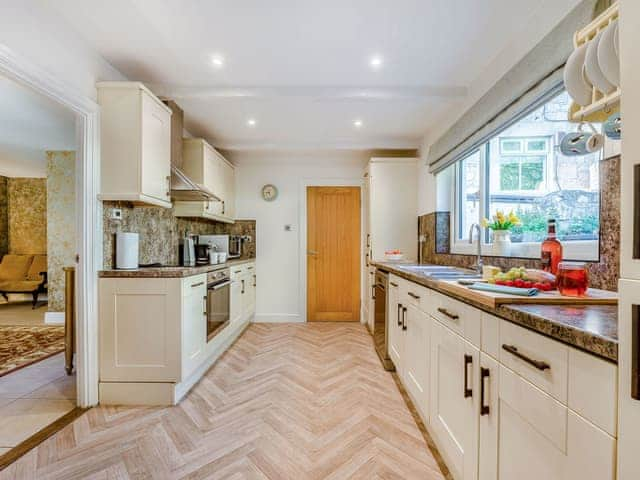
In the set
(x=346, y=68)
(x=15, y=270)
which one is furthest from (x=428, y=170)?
(x=15, y=270)

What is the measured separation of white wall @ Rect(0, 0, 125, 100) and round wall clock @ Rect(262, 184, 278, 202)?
2605mm

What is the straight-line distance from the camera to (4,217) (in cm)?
621

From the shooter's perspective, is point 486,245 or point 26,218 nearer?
point 486,245

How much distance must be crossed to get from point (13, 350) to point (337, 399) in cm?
339

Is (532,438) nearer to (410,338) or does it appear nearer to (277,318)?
(410,338)

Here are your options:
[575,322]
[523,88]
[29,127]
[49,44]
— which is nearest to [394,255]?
[523,88]

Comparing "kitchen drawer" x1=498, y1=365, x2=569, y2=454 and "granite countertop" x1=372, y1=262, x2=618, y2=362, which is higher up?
"granite countertop" x1=372, y1=262, x2=618, y2=362

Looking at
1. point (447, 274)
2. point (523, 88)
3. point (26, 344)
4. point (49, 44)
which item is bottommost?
point (26, 344)

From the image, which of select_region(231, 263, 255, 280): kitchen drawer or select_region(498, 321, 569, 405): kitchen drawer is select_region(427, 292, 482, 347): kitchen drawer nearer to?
select_region(498, 321, 569, 405): kitchen drawer

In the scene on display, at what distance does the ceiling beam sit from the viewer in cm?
280

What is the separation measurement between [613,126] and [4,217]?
27.9 feet

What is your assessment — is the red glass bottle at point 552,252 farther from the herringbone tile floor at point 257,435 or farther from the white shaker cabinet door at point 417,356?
the herringbone tile floor at point 257,435

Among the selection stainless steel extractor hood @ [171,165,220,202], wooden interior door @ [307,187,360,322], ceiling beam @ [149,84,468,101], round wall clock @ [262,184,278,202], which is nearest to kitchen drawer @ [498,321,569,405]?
ceiling beam @ [149,84,468,101]

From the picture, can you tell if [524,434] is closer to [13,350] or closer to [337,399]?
[337,399]
